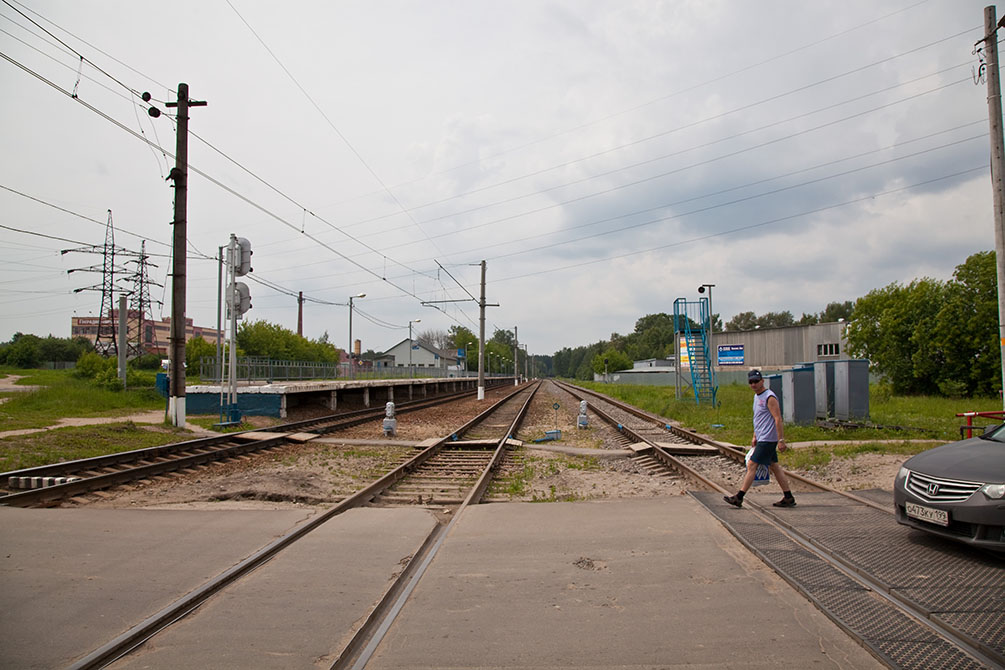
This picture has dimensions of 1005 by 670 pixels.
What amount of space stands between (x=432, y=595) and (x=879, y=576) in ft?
11.1

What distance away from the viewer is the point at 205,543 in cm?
614

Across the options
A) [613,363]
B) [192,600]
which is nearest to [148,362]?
[192,600]

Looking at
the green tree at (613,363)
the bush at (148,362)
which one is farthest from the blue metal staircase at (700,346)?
the green tree at (613,363)

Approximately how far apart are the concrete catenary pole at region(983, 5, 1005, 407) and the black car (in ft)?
24.4

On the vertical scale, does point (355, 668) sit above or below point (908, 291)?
below

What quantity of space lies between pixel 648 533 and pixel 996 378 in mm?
30580

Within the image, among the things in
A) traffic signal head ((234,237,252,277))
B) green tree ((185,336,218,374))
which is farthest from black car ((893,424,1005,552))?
green tree ((185,336,218,374))

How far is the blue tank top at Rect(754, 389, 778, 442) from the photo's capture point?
7453 mm

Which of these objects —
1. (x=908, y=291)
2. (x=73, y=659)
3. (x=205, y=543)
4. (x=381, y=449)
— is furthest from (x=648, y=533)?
(x=908, y=291)

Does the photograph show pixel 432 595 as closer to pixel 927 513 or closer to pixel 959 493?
pixel 927 513

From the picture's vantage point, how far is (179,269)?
1691 cm

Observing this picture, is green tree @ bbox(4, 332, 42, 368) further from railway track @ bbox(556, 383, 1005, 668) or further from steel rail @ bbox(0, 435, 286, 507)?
railway track @ bbox(556, 383, 1005, 668)

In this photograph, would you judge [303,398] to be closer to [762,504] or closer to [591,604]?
[762,504]

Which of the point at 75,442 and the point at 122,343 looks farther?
the point at 122,343
